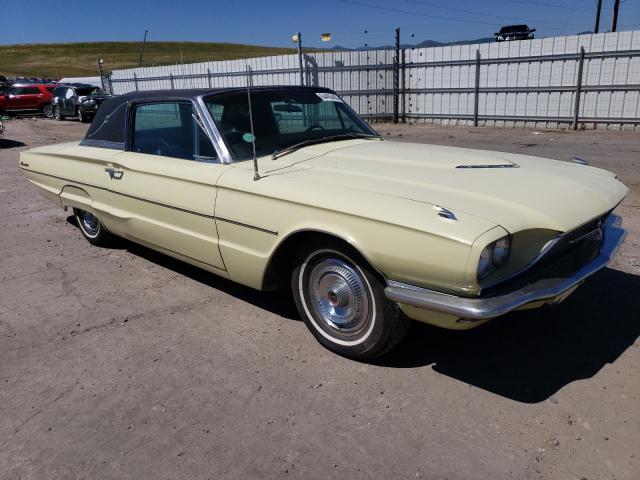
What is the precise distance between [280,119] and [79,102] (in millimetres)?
20336

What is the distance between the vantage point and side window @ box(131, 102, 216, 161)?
12.3 ft

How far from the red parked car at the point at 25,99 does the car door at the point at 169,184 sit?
920 inches

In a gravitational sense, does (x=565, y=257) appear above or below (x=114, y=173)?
below

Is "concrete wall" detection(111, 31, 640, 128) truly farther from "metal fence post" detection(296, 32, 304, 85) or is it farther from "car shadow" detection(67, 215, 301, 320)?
"car shadow" detection(67, 215, 301, 320)

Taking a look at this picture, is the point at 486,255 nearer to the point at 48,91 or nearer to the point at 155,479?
the point at 155,479

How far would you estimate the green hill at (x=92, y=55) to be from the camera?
55344mm

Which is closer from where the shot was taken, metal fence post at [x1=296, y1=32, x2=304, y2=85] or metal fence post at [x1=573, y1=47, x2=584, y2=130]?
metal fence post at [x1=573, y1=47, x2=584, y2=130]

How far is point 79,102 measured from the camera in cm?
2141

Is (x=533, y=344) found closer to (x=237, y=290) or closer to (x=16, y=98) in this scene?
(x=237, y=290)

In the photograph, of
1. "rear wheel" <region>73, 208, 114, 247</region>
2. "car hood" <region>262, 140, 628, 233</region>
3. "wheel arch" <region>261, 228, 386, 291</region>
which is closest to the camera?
"car hood" <region>262, 140, 628, 233</region>

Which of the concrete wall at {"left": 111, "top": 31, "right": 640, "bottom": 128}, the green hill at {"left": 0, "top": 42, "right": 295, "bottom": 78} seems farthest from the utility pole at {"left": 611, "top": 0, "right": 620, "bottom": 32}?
the green hill at {"left": 0, "top": 42, "right": 295, "bottom": 78}

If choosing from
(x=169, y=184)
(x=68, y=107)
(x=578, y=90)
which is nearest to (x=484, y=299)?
(x=169, y=184)

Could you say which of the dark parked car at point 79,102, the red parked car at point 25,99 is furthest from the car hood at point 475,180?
the red parked car at point 25,99

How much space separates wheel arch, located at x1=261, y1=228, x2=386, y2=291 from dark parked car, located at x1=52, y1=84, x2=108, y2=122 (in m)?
20.0
